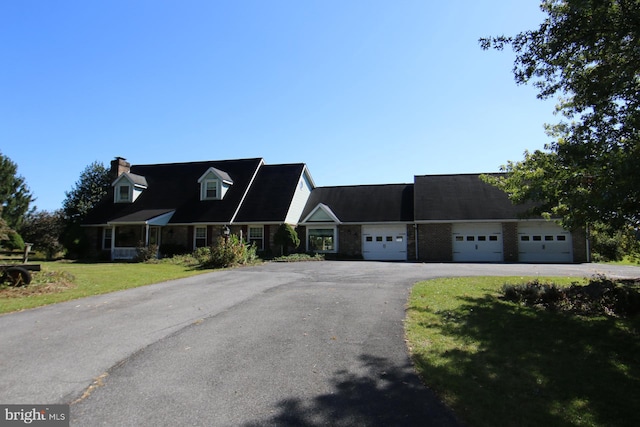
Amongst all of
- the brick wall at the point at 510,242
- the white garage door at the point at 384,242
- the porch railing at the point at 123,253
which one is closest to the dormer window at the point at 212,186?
the porch railing at the point at 123,253

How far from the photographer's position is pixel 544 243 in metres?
23.8

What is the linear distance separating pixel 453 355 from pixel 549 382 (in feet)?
4.21

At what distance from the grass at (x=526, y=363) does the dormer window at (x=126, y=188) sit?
89.6 feet

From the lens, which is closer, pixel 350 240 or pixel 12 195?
pixel 350 240

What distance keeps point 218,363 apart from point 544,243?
80.3 feet

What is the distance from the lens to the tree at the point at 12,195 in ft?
106

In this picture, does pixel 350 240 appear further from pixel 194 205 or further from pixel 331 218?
pixel 194 205

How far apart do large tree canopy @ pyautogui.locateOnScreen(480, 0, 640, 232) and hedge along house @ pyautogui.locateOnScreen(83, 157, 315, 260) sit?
18502mm

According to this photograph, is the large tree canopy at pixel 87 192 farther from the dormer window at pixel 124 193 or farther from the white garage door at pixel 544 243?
the white garage door at pixel 544 243

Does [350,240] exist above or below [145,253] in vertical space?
above

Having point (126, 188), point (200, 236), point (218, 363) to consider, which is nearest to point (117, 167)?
point (126, 188)

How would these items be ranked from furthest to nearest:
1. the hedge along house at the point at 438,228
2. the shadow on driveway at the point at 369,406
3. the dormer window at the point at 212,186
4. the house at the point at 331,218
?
the dormer window at the point at 212,186
the house at the point at 331,218
the hedge along house at the point at 438,228
the shadow on driveway at the point at 369,406

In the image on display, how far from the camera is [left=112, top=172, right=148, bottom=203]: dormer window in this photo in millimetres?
29547

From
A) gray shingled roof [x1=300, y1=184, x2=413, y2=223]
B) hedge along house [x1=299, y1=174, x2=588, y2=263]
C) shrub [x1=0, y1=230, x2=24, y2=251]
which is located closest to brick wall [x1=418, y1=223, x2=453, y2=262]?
hedge along house [x1=299, y1=174, x2=588, y2=263]
